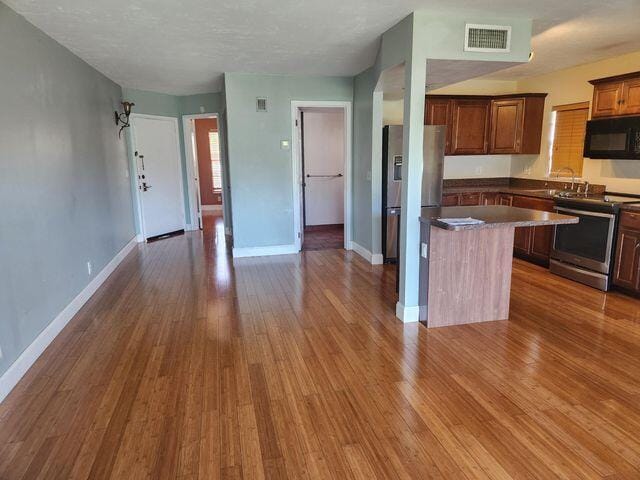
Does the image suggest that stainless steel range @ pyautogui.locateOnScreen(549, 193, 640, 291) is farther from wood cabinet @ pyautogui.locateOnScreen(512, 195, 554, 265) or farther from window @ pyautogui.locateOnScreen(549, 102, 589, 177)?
window @ pyautogui.locateOnScreen(549, 102, 589, 177)

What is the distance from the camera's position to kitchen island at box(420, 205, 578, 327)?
3270mm

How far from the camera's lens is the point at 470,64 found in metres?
3.42

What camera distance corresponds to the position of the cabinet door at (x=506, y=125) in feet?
18.5

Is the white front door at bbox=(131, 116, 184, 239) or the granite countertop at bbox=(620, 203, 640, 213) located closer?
the granite countertop at bbox=(620, 203, 640, 213)

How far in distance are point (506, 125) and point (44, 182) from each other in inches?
217

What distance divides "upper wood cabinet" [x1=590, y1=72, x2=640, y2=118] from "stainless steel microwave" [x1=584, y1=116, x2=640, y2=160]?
77mm

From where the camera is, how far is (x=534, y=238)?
5.06 m

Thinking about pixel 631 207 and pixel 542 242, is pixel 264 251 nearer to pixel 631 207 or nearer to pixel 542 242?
pixel 542 242

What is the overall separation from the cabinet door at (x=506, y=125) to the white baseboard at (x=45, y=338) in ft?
17.4

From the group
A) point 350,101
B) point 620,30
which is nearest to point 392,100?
point 350,101

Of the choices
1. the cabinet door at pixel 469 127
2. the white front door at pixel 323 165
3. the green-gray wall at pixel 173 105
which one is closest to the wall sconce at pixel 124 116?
the green-gray wall at pixel 173 105

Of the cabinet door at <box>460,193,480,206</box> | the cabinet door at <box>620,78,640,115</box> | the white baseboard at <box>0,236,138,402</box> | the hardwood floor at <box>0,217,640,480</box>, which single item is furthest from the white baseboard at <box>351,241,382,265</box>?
the white baseboard at <box>0,236,138,402</box>

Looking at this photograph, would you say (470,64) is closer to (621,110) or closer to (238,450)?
(621,110)

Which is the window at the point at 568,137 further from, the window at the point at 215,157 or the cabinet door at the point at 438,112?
the window at the point at 215,157
